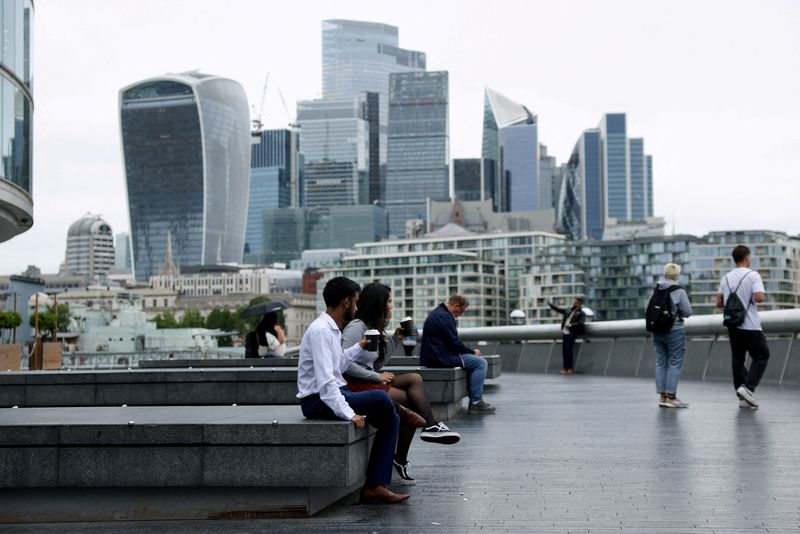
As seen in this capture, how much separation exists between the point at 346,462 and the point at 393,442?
3.03ft

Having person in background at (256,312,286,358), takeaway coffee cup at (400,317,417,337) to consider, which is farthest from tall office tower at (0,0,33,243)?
takeaway coffee cup at (400,317,417,337)

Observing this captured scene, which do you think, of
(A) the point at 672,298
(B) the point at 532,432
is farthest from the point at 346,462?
(A) the point at 672,298

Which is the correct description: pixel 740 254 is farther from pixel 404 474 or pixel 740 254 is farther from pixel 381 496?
pixel 381 496

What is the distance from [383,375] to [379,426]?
100 cm

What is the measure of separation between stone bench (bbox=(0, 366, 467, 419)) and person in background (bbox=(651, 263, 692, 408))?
17.0ft

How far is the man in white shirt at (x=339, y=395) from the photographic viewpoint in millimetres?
7215

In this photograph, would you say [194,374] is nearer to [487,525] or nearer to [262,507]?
[262,507]

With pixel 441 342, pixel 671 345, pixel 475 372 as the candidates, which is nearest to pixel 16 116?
pixel 475 372

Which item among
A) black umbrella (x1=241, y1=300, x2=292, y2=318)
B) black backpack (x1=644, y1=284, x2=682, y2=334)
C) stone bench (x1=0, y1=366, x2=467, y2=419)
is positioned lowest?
stone bench (x1=0, y1=366, x2=467, y2=419)

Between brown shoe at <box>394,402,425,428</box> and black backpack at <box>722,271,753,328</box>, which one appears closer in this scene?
brown shoe at <box>394,402,425,428</box>

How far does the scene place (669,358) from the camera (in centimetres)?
1520

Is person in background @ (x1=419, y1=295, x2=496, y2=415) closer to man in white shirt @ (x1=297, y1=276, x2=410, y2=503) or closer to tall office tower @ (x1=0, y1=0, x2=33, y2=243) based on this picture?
man in white shirt @ (x1=297, y1=276, x2=410, y2=503)

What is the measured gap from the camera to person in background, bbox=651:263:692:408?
1488 cm

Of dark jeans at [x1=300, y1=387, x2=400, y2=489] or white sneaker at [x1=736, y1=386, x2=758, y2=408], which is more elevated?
dark jeans at [x1=300, y1=387, x2=400, y2=489]
